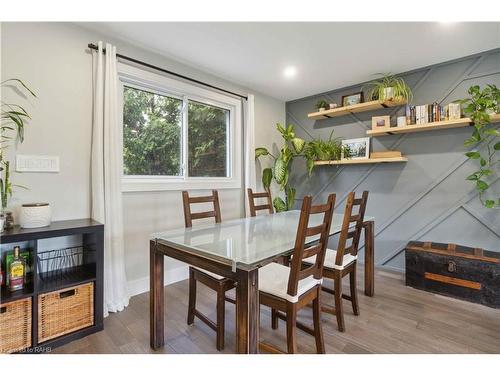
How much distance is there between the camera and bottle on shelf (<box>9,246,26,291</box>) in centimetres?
163

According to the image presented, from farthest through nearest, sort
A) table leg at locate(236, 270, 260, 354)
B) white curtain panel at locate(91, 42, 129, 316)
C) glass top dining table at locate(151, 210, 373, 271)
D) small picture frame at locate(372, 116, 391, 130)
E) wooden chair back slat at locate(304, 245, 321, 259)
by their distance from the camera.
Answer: small picture frame at locate(372, 116, 391, 130) → white curtain panel at locate(91, 42, 129, 316) → wooden chair back slat at locate(304, 245, 321, 259) → glass top dining table at locate(151, 210, 373, 271) → table leg at locate(236, 270, 260, 354)

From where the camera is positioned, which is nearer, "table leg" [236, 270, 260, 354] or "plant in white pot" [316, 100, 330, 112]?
"table leg" [236, 270, 260, 354]

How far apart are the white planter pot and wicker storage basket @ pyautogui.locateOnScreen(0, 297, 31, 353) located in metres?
0.48

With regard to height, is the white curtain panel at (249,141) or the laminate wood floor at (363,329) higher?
the white curtain panel at (249,141)

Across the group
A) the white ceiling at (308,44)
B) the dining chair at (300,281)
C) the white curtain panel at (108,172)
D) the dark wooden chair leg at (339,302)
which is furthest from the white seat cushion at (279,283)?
the white ceiling at (308,44)

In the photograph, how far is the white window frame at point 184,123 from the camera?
2471 millimetres

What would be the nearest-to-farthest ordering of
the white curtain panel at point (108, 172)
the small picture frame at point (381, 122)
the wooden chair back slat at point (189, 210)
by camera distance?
1. the wooden chair back slat at point (189, 210)
2. the white curtain panel at point (108, 172)
3. the small picture frame at point (381, 122)

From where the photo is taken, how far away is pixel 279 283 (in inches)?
59.7

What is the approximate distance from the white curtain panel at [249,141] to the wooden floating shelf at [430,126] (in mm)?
1516

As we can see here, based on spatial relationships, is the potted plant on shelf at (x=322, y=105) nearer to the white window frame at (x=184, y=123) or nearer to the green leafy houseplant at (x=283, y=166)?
the green leafy houseplant at (x=283, y=166)

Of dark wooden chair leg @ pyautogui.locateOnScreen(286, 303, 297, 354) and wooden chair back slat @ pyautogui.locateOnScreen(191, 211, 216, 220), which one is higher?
wooden chair back slat @ pyautogui.locateOnScreen(191, 211, 216, 220)

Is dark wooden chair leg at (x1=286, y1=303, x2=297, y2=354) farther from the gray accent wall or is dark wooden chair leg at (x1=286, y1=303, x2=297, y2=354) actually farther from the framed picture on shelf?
the framed picture on shelf

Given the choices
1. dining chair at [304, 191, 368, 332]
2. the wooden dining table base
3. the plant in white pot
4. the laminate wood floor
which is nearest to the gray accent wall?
the plant in white pot
